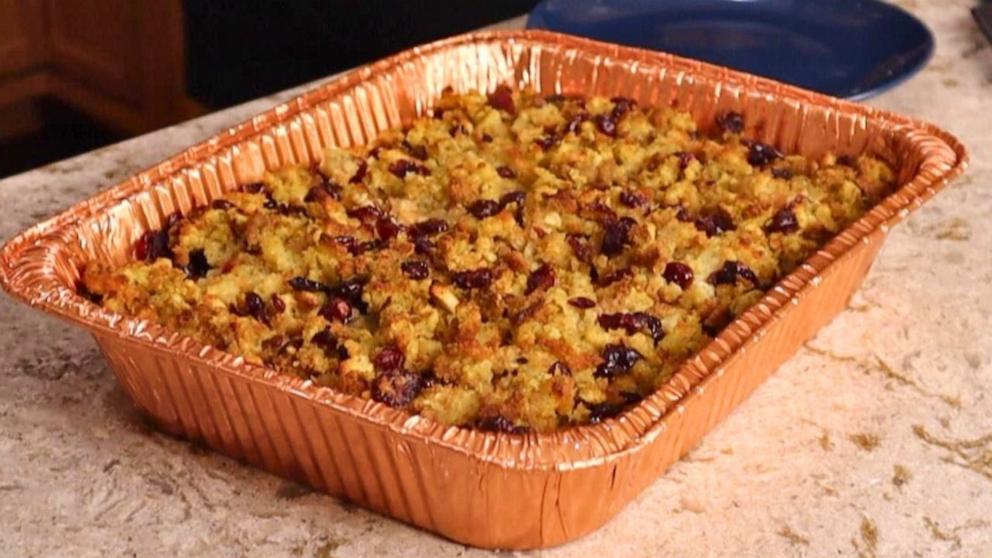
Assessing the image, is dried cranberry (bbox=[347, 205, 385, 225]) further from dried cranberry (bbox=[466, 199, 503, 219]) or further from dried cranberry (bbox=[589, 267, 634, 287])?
dried cranberry (bbox=[589, 267, 634, 287])

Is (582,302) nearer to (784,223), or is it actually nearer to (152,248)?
(784,223)

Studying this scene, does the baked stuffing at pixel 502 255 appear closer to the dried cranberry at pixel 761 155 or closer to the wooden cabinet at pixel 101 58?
the dried cranberry at pixel 761 155

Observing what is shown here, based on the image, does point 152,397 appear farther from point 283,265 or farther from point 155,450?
point 283,265

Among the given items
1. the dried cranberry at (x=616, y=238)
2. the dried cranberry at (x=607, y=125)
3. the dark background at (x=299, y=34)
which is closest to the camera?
the dried cranberry at (x=616, y=238)

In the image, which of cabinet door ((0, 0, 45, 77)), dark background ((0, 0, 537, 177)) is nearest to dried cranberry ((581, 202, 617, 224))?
dark background ((0, 0, 537, 177))

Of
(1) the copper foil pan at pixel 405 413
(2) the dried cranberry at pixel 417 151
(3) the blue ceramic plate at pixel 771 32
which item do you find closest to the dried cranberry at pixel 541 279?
(1) the copper foil pan at pixel 405 413

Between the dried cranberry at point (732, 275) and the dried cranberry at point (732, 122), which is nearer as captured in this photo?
the dried cranberry at point (732, 275)
